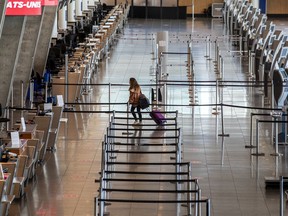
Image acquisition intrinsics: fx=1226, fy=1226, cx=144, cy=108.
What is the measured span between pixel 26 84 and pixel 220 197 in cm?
1217

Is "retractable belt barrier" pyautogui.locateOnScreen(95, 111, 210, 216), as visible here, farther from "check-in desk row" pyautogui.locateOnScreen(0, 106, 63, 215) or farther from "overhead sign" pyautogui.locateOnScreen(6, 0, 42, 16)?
"overhead sign" pyautogui.locateOnScreen(6, 0, 42, 16)

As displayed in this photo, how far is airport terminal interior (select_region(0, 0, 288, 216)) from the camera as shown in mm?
21359

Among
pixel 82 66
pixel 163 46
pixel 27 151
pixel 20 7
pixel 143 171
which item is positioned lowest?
pixel 143 171

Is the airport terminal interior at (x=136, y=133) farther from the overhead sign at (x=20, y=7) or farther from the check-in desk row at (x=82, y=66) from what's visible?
the overhead sign at (x=20, y=7)

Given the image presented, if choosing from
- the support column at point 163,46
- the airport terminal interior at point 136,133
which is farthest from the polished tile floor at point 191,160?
the support column at point 163,46

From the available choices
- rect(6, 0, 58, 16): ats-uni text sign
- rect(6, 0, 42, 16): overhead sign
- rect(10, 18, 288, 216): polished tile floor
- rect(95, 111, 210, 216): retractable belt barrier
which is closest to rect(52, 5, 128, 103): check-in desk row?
rect(10, 18, 288, 216): polished tile floor

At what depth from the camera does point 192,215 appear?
20484 mm

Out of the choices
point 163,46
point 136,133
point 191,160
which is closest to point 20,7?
point 136,133

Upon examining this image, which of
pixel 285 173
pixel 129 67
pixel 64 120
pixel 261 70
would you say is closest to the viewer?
pixel 285 173

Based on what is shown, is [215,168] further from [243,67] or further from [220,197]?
[243,67]

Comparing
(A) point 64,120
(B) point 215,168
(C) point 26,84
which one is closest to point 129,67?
(C) point 26,84

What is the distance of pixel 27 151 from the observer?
22938mm

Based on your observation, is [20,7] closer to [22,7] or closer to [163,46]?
[22,7]

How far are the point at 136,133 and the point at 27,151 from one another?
6551 millimetres
